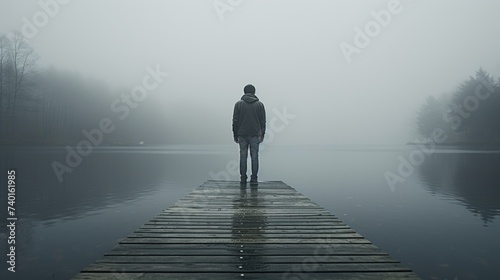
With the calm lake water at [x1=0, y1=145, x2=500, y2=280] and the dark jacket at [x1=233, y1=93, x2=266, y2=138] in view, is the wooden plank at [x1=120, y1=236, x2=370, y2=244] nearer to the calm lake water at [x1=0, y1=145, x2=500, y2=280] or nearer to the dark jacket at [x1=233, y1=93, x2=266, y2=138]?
the calm lake water at [x1=0, y1=145, x2=500, y2=280]

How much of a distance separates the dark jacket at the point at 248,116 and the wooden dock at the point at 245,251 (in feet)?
12.4

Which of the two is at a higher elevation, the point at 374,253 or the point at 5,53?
the point at 5,53

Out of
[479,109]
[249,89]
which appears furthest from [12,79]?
[479,109]

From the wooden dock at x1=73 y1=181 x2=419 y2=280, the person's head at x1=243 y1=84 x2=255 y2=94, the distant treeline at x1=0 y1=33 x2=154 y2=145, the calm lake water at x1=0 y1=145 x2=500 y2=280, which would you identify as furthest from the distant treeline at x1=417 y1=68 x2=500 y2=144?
the distant treeline at x1=0 y1=33 x2=154 y2=145

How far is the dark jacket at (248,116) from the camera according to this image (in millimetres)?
9156

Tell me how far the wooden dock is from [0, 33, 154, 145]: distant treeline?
74.9 meters

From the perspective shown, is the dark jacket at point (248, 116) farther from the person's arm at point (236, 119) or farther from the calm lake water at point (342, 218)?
the calm lake water at point (342, 218)

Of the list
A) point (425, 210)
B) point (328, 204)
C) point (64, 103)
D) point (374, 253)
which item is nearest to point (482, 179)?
point (425, 210)

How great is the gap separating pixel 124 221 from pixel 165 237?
7.15m

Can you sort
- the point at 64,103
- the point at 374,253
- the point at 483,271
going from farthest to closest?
the point at 64,103, the point at 483,271, the point at 374,253

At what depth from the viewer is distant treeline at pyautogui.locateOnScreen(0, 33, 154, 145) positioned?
61.1 metres

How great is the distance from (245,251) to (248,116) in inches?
238

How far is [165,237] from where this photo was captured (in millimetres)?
4062

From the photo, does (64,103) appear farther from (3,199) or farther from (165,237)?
(165,237)
